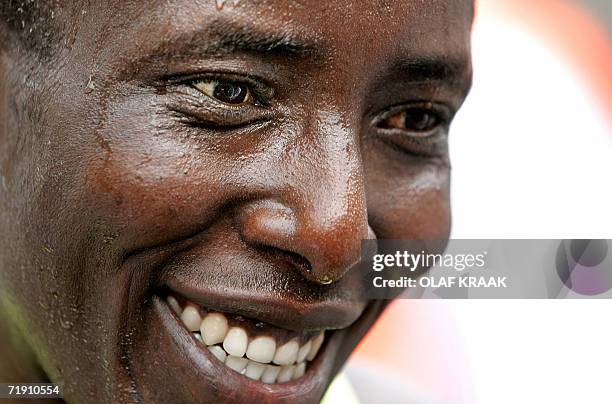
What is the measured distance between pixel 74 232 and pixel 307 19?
1.19ft

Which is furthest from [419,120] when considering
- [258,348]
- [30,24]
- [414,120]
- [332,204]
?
[30,24]

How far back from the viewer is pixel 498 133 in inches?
66.7

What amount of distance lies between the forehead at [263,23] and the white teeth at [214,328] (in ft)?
1.05

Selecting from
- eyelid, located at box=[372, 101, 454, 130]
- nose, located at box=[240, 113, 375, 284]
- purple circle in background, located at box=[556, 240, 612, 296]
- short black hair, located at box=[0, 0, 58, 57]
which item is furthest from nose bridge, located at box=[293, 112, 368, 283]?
purple circle in background, located at box=[556, 240, 612, 296]

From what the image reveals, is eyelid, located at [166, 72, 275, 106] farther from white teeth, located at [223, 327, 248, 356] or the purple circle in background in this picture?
the purple circle in background

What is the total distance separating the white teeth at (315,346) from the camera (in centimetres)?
120

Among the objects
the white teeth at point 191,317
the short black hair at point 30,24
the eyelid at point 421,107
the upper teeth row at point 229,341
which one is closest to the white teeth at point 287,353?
the upper teeth row at point 229,341

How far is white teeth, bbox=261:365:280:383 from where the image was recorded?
115 centimetres

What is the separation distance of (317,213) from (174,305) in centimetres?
22

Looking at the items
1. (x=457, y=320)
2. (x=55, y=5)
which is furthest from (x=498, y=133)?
(x=55, y=5)

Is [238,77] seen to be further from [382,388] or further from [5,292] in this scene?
[382,388]

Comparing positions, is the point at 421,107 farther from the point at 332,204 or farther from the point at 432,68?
the point at 332,204

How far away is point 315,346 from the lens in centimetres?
Answer: 121

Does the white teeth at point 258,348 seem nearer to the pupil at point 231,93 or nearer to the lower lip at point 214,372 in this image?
the lower lip at point 214,372
